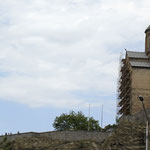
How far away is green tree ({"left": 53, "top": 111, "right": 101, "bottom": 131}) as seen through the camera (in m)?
95.1

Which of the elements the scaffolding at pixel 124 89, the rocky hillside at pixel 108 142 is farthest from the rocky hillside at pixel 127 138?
the scaffolding at pixel 124 89

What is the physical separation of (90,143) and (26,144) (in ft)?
34.8

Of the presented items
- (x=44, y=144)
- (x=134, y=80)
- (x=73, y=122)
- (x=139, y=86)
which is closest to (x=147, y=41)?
(x=134, y=80)

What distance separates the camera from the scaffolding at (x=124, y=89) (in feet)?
291

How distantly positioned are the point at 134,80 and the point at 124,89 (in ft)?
21.6

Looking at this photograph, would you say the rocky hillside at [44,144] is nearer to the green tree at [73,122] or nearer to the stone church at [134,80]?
the stone church at [134,80]

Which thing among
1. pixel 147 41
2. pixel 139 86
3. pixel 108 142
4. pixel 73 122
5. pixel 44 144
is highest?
pixel 147 41

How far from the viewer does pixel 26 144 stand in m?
72.6

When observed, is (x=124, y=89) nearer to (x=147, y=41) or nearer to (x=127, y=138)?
(x=147, y=41)

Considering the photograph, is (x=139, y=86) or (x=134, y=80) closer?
(x=139, y=86)

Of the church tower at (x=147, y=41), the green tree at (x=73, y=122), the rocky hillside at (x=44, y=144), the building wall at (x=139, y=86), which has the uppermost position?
the church tower at (x=147, y=41)

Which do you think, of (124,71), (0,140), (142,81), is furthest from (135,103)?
(0,140)

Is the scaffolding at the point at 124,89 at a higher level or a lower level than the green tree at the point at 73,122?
higher

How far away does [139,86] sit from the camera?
85562 mm
